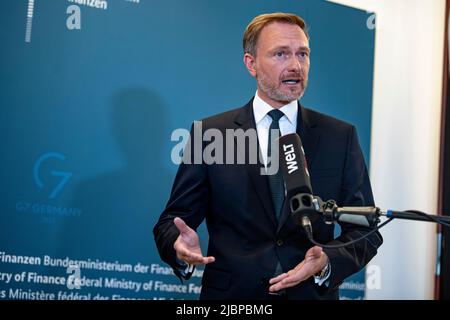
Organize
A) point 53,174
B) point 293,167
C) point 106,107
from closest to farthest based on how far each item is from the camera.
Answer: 1. point 293,167
2. point 53,174
3. point 106,107

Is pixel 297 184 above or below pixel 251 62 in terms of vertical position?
below

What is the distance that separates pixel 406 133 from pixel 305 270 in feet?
7.66

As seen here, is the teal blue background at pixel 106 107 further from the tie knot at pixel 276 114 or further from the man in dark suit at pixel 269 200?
the tie knot at pixel 276 114

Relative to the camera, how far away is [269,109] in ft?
8.25

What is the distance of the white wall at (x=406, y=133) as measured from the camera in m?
3.96

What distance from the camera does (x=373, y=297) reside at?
Result: 3863mm

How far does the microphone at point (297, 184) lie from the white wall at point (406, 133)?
2.30m

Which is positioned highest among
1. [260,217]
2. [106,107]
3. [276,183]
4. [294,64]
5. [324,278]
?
[294,64]

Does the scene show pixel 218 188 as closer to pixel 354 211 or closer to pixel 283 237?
pixel 283 237

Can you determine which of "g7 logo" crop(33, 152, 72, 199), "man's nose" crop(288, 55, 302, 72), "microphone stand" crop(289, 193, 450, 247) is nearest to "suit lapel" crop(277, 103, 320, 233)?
"man's nose" crop(288, 55, 302, 72)

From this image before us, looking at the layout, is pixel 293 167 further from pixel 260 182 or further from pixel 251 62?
pixel 251 62

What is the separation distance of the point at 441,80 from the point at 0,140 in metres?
2.78

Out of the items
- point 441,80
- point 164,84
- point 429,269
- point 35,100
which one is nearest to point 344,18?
point 441,80

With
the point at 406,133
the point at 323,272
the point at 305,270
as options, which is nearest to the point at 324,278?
the point at 323,272
